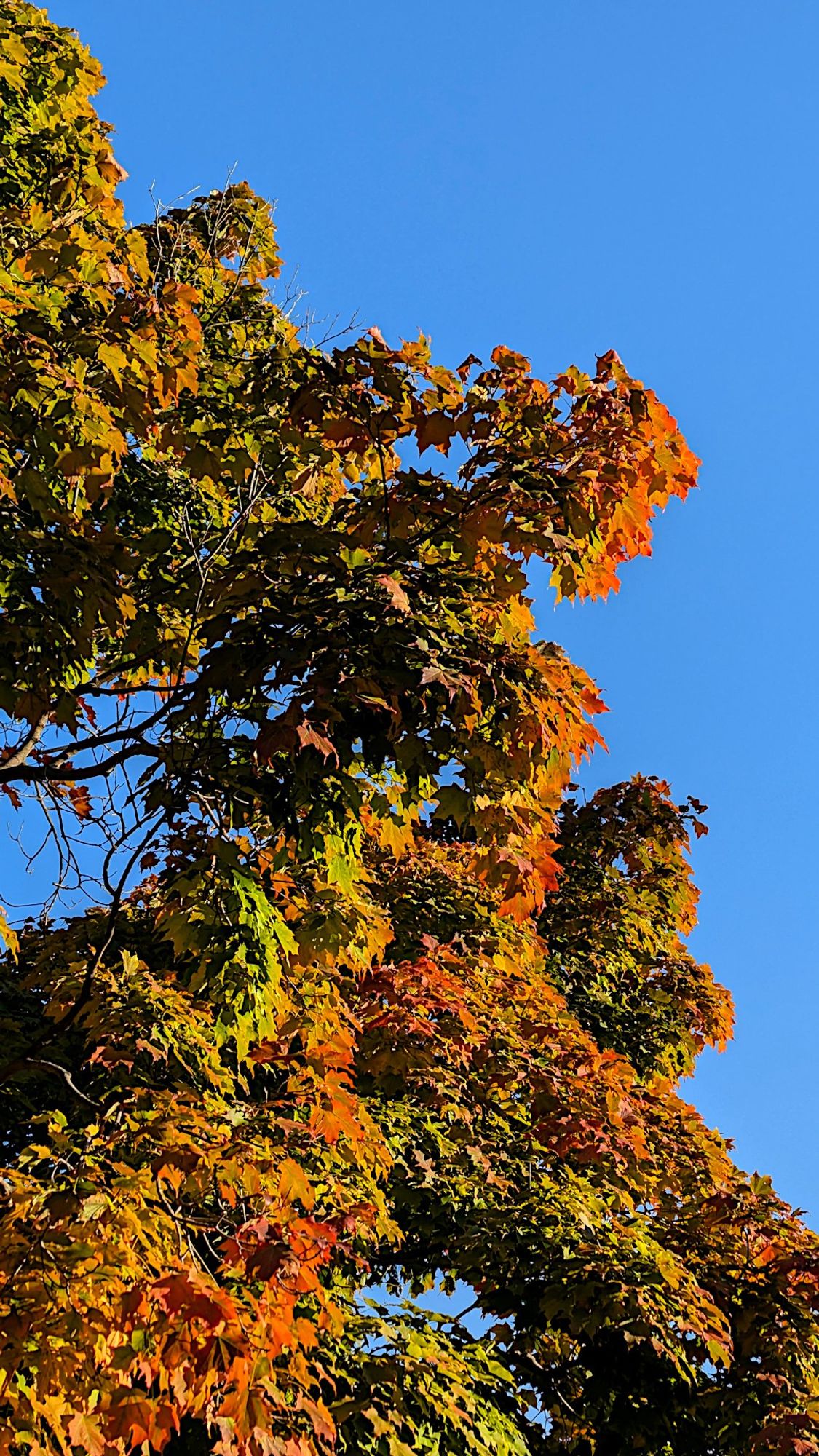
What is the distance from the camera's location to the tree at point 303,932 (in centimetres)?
389

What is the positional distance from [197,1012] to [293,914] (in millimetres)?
706

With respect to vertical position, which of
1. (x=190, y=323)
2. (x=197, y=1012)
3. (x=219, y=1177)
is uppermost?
(x=190, y=323)

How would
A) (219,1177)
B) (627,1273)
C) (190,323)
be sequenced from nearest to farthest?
1. (219,1177)
2. (190,323)
3. (627,1273)

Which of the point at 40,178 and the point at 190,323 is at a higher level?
the point at 40,178

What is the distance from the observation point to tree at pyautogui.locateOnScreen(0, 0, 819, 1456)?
389 cm

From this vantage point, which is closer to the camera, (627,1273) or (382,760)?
(382,760)

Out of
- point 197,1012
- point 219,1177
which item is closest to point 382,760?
point 219,1177

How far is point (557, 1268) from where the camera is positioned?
6.88 metres

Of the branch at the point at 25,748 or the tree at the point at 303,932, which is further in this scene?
the branch at the point at 25,748

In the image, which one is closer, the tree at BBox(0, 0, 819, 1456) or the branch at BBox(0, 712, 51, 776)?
the tree at BBox(0, 0, 819, 1456)

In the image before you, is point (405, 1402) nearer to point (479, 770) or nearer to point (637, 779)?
point (479, 770)

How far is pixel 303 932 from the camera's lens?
5586 mm

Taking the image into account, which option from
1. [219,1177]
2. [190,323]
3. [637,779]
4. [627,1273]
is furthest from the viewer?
[637,779]

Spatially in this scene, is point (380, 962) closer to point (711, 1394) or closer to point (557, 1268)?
point (557, 1268)
